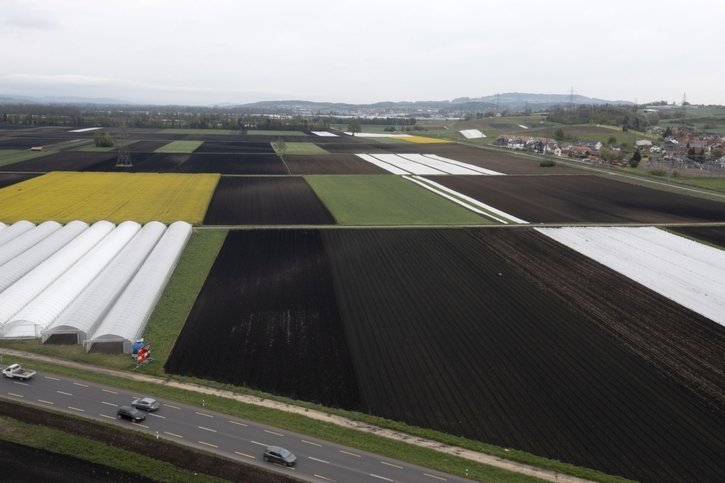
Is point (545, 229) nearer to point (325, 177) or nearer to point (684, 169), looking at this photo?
point (325, 177)

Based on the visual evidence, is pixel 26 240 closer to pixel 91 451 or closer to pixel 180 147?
pixel 91 451

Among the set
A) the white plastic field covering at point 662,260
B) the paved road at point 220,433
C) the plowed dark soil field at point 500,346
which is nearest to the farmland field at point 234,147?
the plowed dark soil field at point 500,346

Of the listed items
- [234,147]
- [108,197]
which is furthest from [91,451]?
[234,147]

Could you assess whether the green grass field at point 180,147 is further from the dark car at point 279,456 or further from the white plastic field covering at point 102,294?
the dark car at point 279,456

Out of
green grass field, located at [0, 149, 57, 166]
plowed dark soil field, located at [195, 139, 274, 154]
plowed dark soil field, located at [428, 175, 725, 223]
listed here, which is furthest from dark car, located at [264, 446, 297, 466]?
plowed dark soil field, located at [195, 139, 274, 154]

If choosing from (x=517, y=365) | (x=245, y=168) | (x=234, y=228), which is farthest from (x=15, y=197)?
(x=517, y=365)

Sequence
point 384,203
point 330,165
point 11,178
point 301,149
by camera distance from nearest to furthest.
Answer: point 384,203
point 11,178
point 330,165
point 301,149
